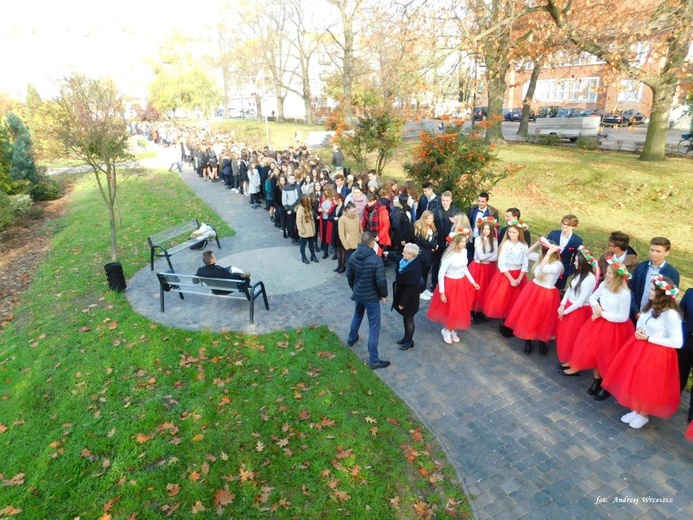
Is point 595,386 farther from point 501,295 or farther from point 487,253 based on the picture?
point 487,253

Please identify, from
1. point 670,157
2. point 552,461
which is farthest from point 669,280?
point 670,157

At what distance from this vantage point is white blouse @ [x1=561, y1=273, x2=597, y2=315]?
18.6 feet

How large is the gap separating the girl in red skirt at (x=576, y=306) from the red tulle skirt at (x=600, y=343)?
0.71ft

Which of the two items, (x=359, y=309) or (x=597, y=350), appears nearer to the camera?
(x=597, y=350)

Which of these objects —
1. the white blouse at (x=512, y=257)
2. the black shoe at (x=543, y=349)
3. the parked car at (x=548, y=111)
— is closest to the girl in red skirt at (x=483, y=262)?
the white blouse at (x=512, y=257)

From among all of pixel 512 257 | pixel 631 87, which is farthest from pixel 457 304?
pixel 631 87

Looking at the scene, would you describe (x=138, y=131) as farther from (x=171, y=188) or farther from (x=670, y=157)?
(x=670, y=157)

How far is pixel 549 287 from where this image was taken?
20.7 feet

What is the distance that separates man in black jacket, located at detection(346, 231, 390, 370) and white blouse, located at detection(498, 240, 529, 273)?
2.07 meters

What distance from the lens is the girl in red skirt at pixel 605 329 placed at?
207 inches

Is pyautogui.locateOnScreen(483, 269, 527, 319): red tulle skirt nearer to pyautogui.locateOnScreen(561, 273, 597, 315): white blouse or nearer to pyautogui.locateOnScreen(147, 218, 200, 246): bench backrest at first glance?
pyautogui.locateOnScreen(561, 273, 597, 315): white blouse

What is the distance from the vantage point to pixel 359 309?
6645mm

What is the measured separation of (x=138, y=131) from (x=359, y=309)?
155ft

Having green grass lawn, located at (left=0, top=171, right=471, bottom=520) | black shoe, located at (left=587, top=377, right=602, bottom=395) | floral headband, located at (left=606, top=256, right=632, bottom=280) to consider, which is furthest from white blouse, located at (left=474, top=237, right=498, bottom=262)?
green grass lawn, located at (left=0, top=171, right=471, bottom=520)
